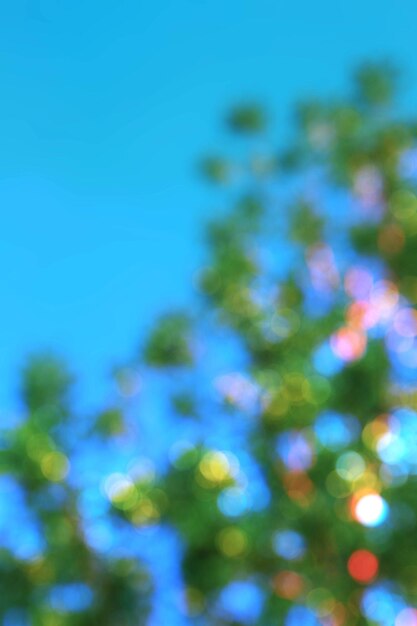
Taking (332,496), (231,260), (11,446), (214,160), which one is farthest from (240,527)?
(214,160)

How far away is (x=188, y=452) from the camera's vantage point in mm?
4430

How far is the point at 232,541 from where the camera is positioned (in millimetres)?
4262

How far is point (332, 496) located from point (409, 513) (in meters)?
0.35

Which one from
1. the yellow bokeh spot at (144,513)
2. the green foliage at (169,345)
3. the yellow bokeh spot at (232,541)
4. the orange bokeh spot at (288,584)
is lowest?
the orange bokeh spot at (288,584)

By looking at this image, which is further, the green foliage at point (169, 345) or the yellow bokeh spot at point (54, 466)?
the green foliage at point (169, 345)

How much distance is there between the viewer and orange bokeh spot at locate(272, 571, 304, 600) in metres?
4.25

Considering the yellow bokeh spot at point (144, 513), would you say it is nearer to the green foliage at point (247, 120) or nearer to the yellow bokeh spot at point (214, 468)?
the yellow bokeh spot at point (214, 468)

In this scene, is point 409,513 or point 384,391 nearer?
point 409,513

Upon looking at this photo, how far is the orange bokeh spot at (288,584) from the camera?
4.25 meters

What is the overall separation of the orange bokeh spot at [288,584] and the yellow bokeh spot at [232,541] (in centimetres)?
25

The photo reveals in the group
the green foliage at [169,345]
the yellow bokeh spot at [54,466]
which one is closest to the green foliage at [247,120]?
the green foliage at [169,345]

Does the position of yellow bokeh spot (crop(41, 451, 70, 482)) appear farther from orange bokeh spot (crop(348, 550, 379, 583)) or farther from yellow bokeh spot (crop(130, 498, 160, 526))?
orange bokeh spot (crop(348, 550, 379, 583))

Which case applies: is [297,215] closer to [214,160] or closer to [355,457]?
[214,160]

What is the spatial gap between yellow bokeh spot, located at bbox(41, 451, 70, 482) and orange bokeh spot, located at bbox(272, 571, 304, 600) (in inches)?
44.7
